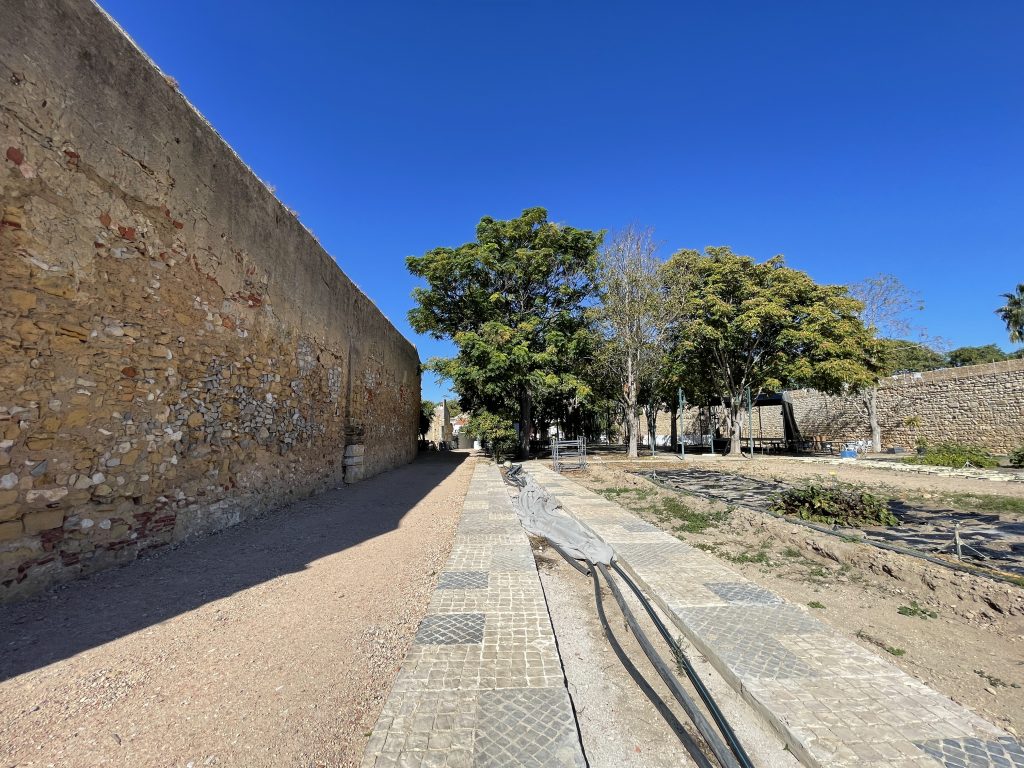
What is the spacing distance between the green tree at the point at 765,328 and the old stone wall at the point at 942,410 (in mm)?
2549

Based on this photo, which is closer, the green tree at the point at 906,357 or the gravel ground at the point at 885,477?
the gravel ground at the point at 885,477

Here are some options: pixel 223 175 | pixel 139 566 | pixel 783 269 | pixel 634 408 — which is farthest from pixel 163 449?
pixel 783 269

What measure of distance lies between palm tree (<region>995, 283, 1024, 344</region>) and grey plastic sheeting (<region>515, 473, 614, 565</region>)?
1684 inches

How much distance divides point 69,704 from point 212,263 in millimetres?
4787

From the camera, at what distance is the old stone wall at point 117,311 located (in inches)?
131

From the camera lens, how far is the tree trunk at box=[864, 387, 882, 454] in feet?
65.6

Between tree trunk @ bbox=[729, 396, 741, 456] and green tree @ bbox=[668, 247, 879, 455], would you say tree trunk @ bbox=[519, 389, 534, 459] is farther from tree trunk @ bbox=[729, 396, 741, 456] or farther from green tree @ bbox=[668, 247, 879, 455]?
tree trunk @ bbox=[729, 396, 741, 456]

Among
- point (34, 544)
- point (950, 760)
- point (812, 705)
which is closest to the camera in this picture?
point (950, 760)

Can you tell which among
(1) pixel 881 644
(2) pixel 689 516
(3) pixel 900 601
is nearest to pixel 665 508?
(2) pixel 689 516

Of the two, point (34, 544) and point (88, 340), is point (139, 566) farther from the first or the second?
point (88, 340)

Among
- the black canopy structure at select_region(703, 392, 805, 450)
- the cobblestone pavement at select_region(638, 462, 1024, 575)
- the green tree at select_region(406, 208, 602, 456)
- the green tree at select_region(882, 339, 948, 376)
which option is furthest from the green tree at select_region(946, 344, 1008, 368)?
the cobblestone pavement at select_region(638, 462, 1024, 575)

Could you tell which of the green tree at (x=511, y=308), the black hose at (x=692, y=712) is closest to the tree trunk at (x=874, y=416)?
the green tree at (x=511, y=308)

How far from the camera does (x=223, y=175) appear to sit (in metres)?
5.76

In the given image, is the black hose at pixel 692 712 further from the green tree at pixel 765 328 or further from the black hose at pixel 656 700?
the green tree at pixel 765 328
